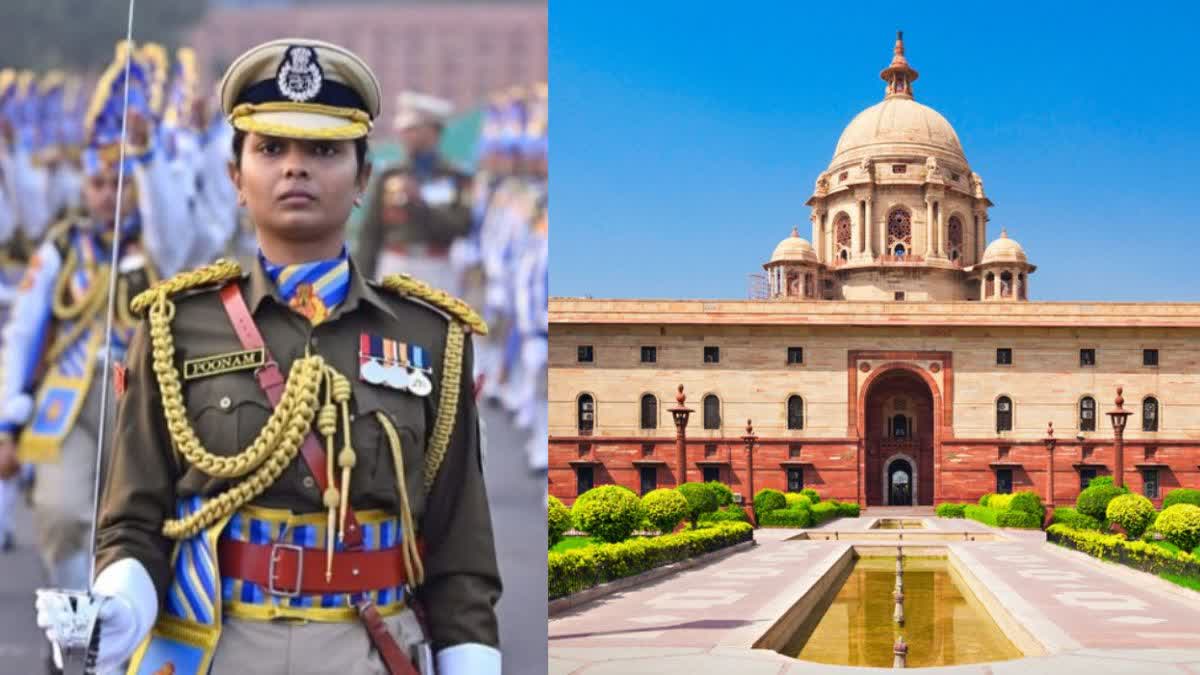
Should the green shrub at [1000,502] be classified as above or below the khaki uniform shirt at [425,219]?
below

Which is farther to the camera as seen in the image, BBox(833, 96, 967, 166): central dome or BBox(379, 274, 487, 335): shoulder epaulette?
BBox(833, 96, 967, 166): central dome

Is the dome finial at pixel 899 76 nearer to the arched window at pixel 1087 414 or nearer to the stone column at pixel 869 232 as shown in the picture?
the stone column at pixel 869 232

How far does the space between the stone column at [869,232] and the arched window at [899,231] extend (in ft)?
2.48

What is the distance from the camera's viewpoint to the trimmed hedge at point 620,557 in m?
12.4

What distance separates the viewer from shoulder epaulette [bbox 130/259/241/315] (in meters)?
3.01

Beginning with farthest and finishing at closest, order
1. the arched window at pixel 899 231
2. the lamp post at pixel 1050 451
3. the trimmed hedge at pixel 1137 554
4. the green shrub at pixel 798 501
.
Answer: the arched window at pixel 899 231 < the lamp post at pixel 1050 451 < the green shrub at pixel 798 501 < the trimmed hedge at pixel 1137 554

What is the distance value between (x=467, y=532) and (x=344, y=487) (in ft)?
1.40

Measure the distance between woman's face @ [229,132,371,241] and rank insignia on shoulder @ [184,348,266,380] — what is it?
1.09 feet

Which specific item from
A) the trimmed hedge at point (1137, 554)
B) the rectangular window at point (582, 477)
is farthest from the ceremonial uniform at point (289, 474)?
the rectangular window at point (582, 477)

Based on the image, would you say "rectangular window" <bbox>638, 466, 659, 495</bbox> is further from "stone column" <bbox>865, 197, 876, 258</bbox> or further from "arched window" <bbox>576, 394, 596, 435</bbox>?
"stone column" <bbox>865, 197, 876, 258</bbox>

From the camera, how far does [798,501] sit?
3106 centimetres

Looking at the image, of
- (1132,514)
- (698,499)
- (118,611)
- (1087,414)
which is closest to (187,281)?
(118,611)

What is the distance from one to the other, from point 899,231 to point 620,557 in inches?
1386

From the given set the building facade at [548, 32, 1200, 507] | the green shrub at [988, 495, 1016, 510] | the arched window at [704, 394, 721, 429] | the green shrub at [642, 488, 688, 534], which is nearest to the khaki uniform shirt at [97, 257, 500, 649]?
the green shrub at [642, 488, 688, 534]
